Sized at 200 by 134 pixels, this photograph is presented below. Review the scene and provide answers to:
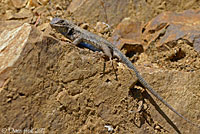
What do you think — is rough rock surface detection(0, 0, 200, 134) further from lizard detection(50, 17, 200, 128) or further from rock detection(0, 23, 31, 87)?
lizard detection(50, 17, 200, 128)

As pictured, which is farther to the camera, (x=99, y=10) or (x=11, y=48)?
(x=99, y=10)

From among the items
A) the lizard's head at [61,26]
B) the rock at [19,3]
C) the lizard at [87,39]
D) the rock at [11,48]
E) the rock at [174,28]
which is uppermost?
the rock at [19,3]

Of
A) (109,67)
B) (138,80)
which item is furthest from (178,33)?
(109,67)

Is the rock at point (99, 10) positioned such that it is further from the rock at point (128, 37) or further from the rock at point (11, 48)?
the rock at point (11, 48)

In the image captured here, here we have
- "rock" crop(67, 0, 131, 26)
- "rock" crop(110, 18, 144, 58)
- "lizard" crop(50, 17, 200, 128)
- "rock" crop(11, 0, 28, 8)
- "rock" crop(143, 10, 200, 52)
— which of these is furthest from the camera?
"rock" crop(11, 0, 28, 8)

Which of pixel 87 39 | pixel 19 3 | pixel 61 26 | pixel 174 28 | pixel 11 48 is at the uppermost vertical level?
pixel 19 3

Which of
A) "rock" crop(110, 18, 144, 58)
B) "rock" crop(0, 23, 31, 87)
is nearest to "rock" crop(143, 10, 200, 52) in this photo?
"rock" crop(110, 18, 144, 58)

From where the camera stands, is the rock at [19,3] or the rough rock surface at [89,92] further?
the rock at [19,3]

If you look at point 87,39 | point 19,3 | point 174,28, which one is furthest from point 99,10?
point 19,3

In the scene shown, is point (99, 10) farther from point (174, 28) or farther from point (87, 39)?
point (174, 28)

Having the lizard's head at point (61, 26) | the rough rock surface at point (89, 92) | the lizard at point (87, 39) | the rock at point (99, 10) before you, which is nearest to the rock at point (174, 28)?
the rough rock surface at point (89, 92)
